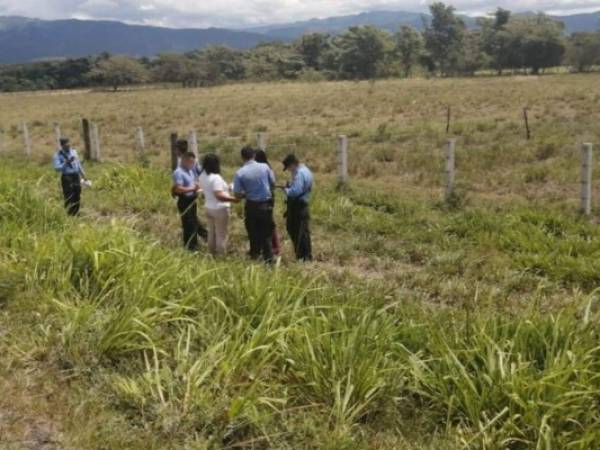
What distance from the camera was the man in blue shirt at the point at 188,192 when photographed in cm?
798

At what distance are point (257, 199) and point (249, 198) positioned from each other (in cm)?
10

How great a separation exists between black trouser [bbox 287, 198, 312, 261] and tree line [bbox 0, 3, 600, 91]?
78501mm

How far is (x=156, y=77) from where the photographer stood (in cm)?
10006

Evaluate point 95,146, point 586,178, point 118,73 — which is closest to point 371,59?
point 118,73

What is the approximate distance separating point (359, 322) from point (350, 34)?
345 feet

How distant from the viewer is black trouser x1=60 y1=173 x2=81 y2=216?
10445 mm

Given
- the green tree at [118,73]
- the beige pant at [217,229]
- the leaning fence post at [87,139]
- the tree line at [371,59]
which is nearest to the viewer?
the beige pant at [217,229]

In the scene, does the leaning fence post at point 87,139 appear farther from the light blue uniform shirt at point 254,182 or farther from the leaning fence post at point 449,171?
the light blue uniform shirt at point 254,182

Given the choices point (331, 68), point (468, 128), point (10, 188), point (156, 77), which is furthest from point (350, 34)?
point (10, 188)

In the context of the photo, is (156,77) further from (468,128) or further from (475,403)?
(475,403)

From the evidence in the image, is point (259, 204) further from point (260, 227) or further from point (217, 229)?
point (217, 229)

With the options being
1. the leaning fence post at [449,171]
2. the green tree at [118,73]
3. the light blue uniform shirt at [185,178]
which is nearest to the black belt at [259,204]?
the light blue uniform shirt at [185,178]

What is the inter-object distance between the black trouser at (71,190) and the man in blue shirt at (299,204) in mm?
4196

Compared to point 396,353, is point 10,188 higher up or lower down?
higher up
